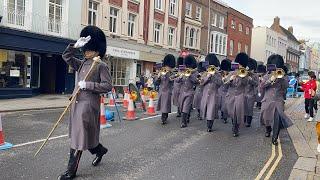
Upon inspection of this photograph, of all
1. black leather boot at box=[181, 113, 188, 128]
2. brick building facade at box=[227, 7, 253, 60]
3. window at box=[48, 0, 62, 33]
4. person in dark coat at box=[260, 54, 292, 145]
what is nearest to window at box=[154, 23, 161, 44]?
window at box=[48, 0, 62, 33]

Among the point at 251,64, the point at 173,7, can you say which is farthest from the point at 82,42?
the point at 173,7

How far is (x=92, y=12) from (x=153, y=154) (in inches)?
759

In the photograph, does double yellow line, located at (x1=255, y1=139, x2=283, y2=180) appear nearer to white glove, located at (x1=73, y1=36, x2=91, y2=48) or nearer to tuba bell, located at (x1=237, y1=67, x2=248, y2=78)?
tuba bell, located at (x1=237, y1=67, x2=248, y2=78)

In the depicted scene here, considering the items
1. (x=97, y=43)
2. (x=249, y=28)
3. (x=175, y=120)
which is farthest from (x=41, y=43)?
(x=249, y=28)

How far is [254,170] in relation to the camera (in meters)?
6.84

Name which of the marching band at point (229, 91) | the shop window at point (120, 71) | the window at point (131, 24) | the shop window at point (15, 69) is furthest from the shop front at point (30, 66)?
the marching band at point (229, 91)

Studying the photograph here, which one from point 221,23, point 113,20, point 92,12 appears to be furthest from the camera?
point 221,23

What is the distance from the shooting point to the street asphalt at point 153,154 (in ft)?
20.4

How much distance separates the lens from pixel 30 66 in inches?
819

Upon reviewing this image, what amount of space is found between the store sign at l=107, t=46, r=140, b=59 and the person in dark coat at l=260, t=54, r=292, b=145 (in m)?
17.6

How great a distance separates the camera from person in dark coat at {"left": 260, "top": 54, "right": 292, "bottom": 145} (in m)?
9.59

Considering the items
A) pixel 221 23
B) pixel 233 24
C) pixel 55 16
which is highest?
pixel 233 24

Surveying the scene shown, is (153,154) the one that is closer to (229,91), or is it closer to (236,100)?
(236,100)

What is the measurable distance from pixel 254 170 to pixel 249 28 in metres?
49.0
